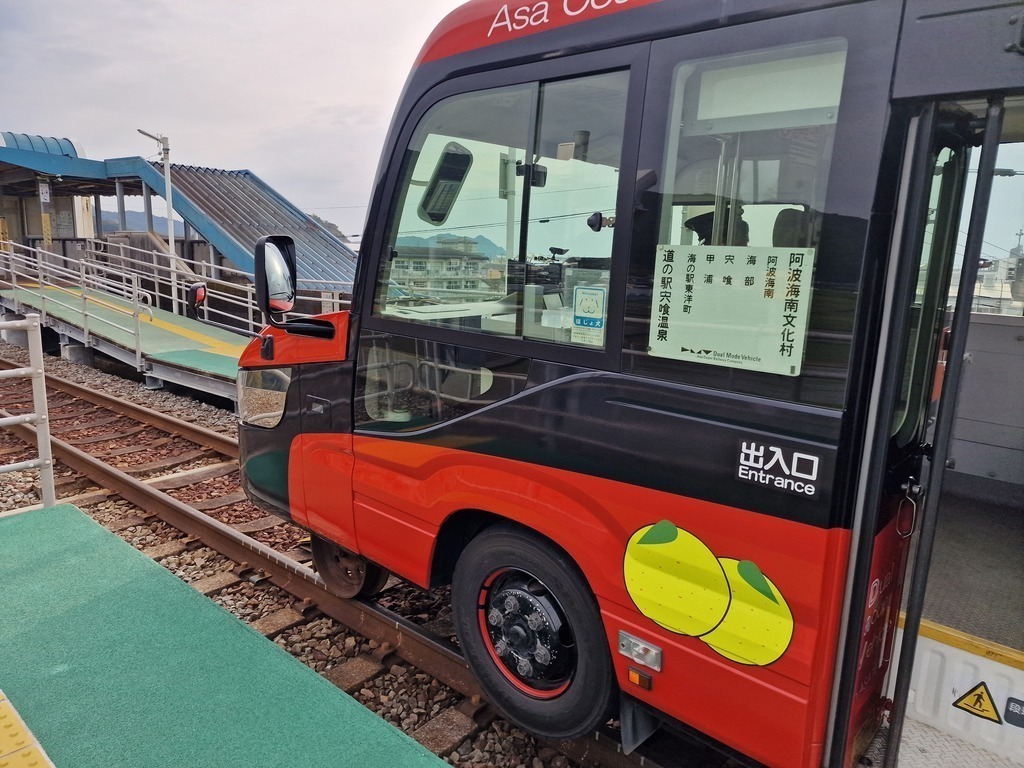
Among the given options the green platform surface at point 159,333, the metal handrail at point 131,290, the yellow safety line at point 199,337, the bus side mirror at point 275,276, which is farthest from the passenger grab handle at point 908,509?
the yellow safety line at point 199,337

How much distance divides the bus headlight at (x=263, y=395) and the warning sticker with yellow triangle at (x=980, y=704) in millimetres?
3206

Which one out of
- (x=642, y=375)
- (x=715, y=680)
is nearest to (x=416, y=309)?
(x=642, y=375)

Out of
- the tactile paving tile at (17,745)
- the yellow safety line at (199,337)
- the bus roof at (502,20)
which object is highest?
the bus roof at (502,20)

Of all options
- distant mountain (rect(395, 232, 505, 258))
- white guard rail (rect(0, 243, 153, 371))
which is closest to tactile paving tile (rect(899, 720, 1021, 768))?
distant mountain (rect(395, 232, 505, 258))

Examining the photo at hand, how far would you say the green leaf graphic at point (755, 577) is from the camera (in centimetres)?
199

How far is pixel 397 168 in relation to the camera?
307cm

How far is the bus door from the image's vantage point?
179cm

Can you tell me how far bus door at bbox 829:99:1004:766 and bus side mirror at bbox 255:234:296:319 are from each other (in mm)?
2615

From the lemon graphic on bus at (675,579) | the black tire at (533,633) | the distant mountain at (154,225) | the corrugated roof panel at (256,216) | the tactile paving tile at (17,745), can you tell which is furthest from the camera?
the distant mountain at (154,225)

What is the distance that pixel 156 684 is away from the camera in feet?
9.60

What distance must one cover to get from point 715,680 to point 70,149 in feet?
104

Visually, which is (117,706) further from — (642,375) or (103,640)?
(642,375)

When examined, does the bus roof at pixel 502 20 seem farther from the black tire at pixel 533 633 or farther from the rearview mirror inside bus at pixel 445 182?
the black tire at pixel 533 633

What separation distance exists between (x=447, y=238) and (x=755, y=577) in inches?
69.2
